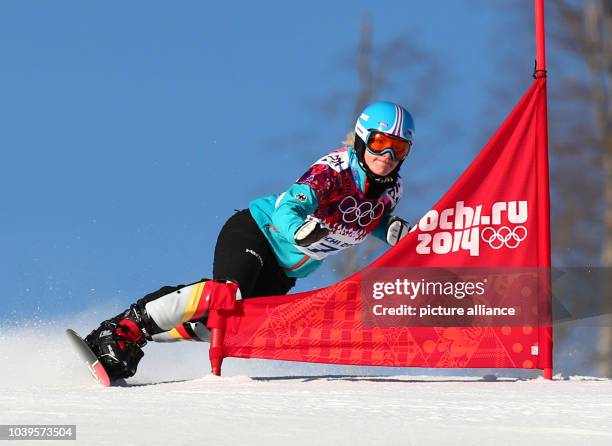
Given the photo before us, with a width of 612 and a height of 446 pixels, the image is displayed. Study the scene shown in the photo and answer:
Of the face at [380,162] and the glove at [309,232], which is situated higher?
the face at [380,162]

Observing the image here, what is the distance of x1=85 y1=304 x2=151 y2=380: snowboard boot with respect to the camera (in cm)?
512

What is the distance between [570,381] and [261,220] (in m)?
1.91

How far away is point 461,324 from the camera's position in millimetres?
5090

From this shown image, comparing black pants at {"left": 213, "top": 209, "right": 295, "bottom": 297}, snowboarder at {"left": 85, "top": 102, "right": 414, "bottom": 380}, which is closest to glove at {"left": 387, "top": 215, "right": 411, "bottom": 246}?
snowboarder at {"left": 85, "top": 102, "right": 414, "bottom": 380}

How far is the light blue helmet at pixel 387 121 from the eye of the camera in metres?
5.19

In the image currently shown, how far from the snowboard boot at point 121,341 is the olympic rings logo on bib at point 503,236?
1849 mm

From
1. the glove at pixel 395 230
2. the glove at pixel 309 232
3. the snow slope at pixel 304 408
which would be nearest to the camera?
the snow slope at pixel 304 408

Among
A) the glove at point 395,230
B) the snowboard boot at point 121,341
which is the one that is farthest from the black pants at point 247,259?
the glove at point 395,230

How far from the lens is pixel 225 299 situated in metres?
5.18

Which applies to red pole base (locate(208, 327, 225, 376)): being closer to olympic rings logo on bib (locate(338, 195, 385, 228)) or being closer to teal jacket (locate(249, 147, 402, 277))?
teal jacket (locate(249, 147, 402, 277))

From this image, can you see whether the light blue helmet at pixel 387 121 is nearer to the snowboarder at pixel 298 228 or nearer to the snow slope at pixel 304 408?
the snowboarder at pixel 298 228

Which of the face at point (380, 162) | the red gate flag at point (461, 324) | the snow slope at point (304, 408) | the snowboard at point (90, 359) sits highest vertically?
the face at point (380, 162)

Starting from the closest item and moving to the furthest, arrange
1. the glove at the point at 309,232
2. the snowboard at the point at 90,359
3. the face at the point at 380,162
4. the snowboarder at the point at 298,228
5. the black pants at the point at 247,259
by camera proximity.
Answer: the glove at the point at 309,232, the snowboard at the point at 90,359, the snowboarder at the point at 298,228, the face at the point at 380,162, the black pants at the point at 247,259

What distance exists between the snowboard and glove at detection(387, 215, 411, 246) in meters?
1.74
